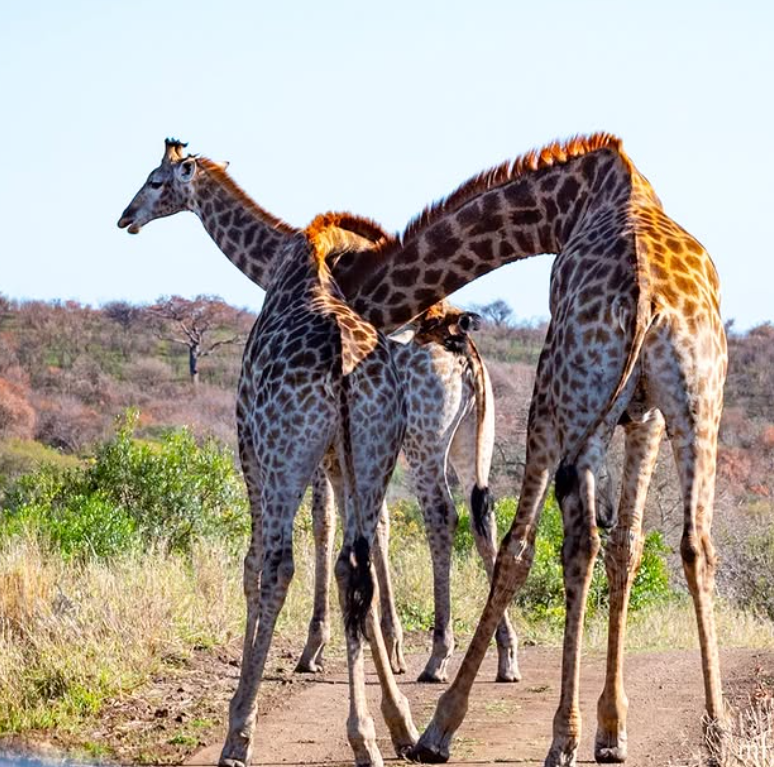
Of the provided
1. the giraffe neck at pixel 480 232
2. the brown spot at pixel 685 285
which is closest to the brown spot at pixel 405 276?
the giraffe neck at pixel 480 232

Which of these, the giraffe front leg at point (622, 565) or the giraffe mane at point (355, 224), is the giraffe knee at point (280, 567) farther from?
the giraffe mane at point (355, 224)

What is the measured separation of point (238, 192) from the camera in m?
10.9

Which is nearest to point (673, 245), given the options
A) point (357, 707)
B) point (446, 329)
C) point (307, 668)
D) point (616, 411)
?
point (616, 411)

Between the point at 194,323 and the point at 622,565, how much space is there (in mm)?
31667

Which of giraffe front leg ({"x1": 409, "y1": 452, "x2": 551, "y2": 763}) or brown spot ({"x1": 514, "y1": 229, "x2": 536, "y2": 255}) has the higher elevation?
brown spot ({"x1": 514, "y1": 229, "x2": 536, "y2": 255})

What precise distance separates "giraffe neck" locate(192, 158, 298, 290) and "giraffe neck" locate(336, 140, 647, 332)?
178 cm

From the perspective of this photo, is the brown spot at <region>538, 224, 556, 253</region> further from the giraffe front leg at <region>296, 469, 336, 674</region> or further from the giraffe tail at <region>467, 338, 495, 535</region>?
the giraffe front leg at <region>296, 469, 336, 674</region>

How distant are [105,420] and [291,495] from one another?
25056mm

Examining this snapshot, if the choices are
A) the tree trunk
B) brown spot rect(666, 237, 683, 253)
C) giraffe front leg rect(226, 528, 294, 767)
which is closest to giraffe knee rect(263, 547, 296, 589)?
giraffe front leg rect(226, 528, 294, 767)

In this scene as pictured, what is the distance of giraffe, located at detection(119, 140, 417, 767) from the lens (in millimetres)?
6574

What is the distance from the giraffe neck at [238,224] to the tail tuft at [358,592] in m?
3.99

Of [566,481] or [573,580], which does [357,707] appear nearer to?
[573,580]

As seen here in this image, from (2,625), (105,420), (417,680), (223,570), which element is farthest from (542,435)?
(105,420)

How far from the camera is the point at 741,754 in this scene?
5992mm
